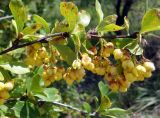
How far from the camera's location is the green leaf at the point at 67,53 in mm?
828

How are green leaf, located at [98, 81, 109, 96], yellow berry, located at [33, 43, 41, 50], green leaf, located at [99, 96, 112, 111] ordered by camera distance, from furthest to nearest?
green leaf, located at [98, 81, 109, 96]
green leaf, located at [99, 96, 112, 111]
yellow berry, located at [33, 43, 41, 50]

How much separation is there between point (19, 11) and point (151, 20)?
0.27 metres

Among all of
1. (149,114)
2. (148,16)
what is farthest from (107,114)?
(149,114)

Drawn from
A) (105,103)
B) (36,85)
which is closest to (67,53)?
(36,85)

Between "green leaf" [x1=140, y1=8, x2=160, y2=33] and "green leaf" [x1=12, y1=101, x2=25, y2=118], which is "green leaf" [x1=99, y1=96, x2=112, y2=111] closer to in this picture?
"green leaf" [x1=12, y1=101, x2=25, y2=118]

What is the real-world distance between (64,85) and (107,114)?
235cm

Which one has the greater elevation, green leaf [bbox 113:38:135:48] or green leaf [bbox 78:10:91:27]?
green leaf [bbox 78:10:91:27]

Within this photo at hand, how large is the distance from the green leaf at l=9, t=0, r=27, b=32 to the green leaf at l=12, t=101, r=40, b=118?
263 mm

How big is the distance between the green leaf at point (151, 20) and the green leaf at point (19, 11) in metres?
0.24

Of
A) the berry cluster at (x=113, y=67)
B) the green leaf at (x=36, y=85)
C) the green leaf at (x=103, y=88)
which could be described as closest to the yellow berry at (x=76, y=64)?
the berry cluster at (x=113, y=67)

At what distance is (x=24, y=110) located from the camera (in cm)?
104

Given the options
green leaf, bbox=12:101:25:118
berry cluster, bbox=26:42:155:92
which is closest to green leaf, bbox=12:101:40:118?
green leaf, bbox=12:101:25:118

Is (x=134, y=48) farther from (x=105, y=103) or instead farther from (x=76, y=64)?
(x=105, y=103)

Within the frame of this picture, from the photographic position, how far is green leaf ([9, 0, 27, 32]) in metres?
0.82
